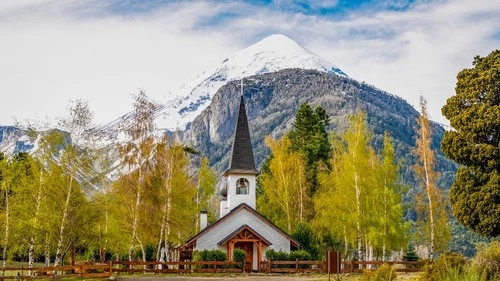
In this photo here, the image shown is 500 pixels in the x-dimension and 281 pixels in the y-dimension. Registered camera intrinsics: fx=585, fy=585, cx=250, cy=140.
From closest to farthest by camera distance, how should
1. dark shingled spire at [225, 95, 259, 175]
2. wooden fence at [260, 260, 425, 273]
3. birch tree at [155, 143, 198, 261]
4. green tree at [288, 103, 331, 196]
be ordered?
wooden fence at [260, 260, 425, 273], birch tree at [155, 143, 198, 261], dark shingled spire at [225, 95, 259, 175], green tree at [288, 103, 331, 196]

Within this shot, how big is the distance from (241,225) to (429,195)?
44.3ft

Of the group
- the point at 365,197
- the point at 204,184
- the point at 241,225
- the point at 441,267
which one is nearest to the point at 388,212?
the point at 365,197

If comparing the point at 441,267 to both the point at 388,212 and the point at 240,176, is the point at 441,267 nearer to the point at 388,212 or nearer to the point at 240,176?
the point at 388,212

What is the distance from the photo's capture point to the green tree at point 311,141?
54450 mm

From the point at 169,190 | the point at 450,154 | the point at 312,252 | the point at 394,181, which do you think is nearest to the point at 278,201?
the point at 312,252

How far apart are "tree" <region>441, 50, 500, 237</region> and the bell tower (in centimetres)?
1637

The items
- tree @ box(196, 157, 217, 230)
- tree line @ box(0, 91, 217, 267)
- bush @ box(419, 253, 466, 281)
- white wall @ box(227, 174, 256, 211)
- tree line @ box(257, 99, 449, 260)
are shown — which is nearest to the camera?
bush @ box(419, 253, 466, 281)

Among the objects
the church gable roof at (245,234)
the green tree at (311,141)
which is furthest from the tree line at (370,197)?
the green tree at (311,141)

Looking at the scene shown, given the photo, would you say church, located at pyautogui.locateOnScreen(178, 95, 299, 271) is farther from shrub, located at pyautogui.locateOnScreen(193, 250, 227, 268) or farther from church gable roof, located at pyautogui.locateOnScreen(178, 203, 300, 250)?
shrub, located at pyautogui.locateOnScreen(193, 250, 227, 268)

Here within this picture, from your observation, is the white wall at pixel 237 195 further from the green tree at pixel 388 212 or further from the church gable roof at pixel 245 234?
the green tree at pixel 388 212

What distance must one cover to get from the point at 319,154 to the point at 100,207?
27860mm

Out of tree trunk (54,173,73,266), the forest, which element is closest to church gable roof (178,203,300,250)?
the forest

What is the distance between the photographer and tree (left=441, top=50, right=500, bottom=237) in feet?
101

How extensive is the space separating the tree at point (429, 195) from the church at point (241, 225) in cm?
949
